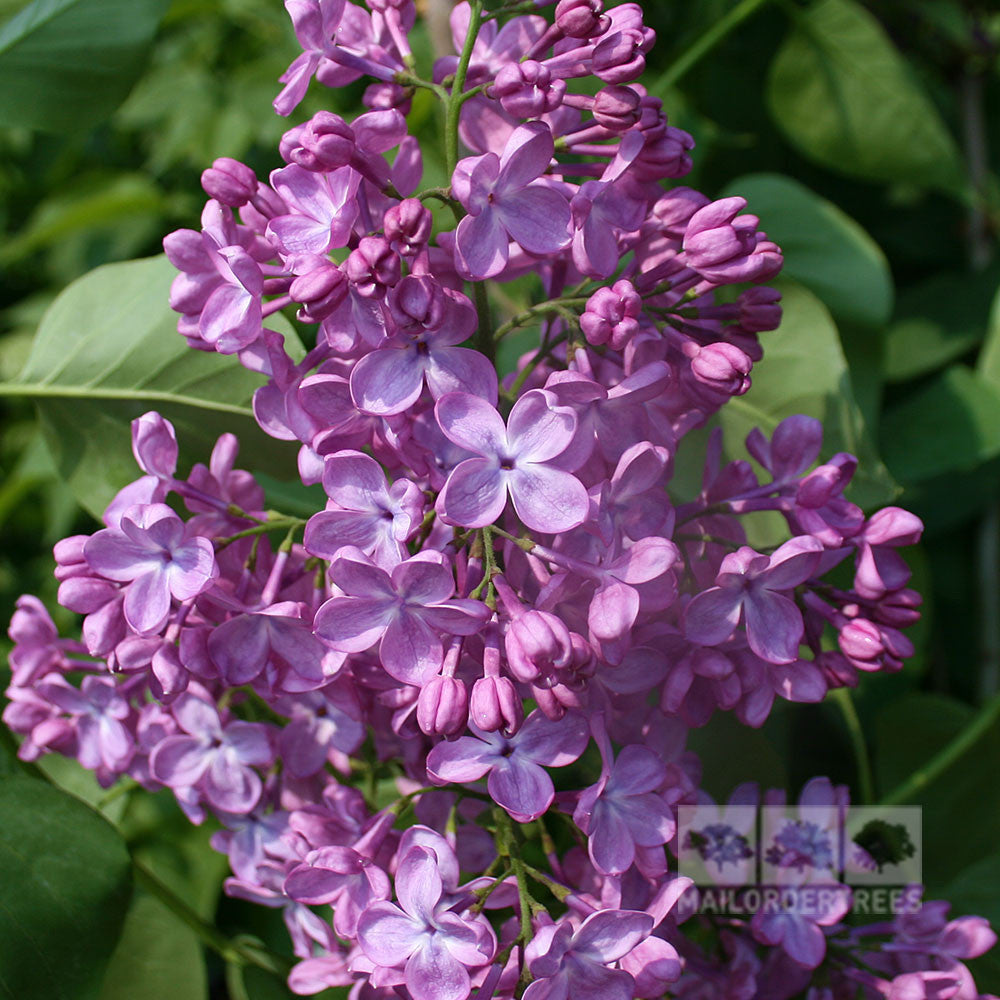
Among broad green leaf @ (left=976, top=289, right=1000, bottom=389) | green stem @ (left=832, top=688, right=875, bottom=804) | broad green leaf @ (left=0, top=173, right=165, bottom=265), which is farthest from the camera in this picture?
broad green leaf @ (left=0, top=173, right=165, bottom=265)

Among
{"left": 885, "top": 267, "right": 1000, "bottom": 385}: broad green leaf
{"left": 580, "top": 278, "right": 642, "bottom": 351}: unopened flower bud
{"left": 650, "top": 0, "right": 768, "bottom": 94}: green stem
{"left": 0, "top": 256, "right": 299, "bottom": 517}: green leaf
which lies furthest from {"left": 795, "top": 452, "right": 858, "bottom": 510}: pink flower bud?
{"left": 885, "top": 267, "right": 1000, "bottom": 385}: broad green leaf

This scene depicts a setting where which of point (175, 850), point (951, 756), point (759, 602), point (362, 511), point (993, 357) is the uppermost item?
point (362, 511)

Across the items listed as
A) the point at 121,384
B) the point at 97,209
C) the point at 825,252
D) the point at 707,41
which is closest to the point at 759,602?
the point at 121,384

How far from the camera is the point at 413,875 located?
0.56 m

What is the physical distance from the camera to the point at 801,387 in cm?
84

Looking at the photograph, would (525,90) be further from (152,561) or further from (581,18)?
(152,561)

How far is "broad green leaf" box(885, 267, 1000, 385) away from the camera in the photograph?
130 centimetres

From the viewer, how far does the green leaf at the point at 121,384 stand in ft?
2.49

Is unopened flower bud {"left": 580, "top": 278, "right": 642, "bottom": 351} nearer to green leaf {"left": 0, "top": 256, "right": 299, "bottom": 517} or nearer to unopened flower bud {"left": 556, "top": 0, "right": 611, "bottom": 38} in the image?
unopened flower bud {"left": 556, "top": 0, "right": 611, "bottom": 38}

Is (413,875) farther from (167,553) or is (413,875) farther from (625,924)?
(167,553)

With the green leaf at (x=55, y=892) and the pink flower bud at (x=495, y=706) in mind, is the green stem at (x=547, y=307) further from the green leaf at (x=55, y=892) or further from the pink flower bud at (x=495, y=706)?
the green leaf at (x=55, y=892)

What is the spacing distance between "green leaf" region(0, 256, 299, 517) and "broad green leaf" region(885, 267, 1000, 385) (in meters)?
0.84

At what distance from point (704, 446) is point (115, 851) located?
20.0 inches

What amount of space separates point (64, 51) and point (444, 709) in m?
0.65
